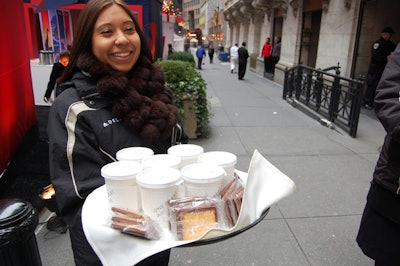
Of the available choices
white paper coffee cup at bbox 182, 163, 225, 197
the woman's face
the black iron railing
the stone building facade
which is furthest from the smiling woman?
the stone building facade

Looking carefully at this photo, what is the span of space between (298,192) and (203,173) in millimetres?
3274

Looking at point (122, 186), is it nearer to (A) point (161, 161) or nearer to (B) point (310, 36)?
(A) point (161, 161)

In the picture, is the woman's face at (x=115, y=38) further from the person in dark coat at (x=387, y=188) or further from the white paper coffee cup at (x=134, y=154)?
the person in dark coat at (x=387, y=188)

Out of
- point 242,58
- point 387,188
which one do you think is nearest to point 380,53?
point 387,188

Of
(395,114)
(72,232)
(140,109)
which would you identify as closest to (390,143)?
(395,114)

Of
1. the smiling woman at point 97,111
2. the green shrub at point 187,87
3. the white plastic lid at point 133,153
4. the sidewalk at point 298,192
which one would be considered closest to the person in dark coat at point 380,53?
the sidewalk at point 298,192

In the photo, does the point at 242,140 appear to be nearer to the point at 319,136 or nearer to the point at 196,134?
the point at 196,134

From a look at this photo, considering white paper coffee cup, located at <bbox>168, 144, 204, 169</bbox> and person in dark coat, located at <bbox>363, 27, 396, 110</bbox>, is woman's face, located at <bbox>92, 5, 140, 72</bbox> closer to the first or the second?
white paper coffee cup, located at <bbox>168, 144, 204, 169</bbox>

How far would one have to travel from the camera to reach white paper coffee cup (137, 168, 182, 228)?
4.22 feet

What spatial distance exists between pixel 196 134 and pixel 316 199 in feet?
9.29

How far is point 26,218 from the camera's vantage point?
1613 millimetres

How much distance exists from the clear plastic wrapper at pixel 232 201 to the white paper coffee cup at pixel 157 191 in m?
0.20

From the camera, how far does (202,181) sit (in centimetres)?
133

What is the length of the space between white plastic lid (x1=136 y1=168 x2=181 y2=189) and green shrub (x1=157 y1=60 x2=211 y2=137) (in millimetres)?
4678
